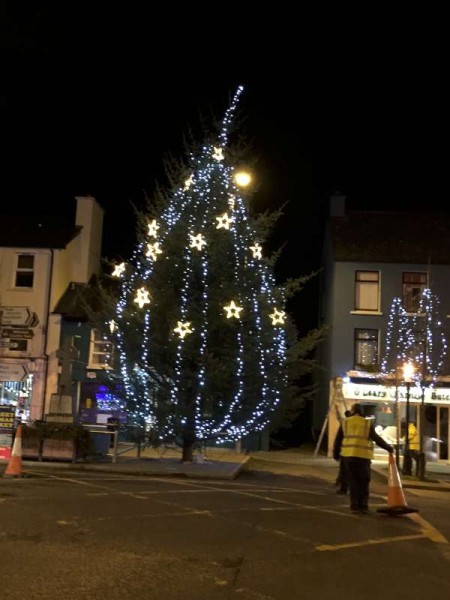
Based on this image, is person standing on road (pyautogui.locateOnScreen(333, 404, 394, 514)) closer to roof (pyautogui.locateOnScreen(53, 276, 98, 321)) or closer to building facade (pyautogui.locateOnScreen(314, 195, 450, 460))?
building facade (pyautogui.locateOnScreen(314, 195, 450, 460))

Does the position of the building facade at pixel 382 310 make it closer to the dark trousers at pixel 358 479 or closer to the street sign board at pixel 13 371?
the street sign board at pixel 13 371

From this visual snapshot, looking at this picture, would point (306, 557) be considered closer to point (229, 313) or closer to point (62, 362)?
point (229, 313)

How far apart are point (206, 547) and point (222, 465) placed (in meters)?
11.0

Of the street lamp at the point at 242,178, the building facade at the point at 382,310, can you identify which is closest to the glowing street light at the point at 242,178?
the street lamp at the point at 242,178

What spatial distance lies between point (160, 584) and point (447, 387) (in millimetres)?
21588

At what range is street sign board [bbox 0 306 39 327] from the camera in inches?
1034

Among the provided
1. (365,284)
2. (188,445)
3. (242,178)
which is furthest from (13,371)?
(365,284)

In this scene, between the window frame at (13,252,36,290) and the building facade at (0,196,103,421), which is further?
the window frame at (13,252,36,290)

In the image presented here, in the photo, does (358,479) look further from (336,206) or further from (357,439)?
(336,206)

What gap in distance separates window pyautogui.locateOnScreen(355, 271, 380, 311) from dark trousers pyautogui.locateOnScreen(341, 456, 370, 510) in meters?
17.6

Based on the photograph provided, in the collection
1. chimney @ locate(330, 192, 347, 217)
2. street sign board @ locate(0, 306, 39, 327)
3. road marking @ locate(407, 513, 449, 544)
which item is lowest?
road marking @ locate(407, 513, 449, 544)

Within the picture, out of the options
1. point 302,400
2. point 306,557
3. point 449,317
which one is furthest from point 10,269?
point 306,557

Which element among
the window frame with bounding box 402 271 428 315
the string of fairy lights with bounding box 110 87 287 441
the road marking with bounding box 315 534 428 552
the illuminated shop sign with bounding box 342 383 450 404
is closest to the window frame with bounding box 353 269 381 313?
the window frame with bounding box 402 271 428 315

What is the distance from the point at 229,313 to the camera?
1755 centimetres
